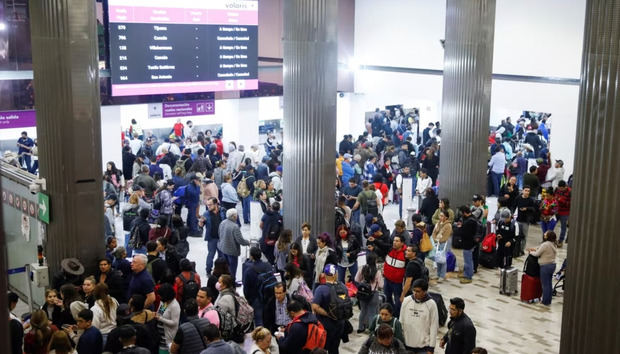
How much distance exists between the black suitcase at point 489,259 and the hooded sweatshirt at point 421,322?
202 inches

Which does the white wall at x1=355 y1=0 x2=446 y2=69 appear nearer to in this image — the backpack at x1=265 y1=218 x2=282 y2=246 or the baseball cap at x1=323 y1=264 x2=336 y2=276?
the backpack at x1=265 y1=218 x2=282 y2=246

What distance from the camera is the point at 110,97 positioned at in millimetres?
15695

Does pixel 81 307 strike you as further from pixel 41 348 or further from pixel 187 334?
pixel 187 334

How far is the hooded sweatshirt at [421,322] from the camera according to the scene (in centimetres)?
715

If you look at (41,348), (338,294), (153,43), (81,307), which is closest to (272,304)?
(338,294)

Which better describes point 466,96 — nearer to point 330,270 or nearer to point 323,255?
point 323,255

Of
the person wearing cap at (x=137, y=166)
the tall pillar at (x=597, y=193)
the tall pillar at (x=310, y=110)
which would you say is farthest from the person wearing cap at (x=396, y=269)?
the person wearing cap at (x=137, y=166)

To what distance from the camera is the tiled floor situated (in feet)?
29.4

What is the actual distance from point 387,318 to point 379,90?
47.6 ft

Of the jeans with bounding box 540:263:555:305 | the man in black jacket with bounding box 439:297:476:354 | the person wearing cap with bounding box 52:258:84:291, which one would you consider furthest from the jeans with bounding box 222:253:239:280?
the man in black jacket with bounding box 439:297:476:354

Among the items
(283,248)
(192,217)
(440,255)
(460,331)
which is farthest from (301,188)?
(460,331)

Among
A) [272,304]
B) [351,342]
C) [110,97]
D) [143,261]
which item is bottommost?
[351,342]

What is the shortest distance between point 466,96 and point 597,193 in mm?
8850

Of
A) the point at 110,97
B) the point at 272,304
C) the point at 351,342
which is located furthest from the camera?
the point at 110,97
